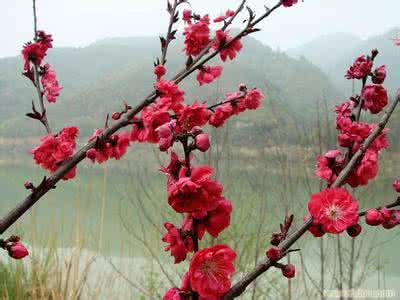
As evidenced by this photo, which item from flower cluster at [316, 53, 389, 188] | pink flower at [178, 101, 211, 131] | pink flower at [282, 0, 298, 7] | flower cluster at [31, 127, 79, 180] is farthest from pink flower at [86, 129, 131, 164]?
pink flower at [282, 0, 298, 7]

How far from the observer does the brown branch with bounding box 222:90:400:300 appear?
0.63 m

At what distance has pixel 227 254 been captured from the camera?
64cm

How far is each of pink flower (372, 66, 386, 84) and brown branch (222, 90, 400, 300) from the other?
0.26 ft

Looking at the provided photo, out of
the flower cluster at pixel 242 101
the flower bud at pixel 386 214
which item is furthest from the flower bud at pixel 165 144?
the flower cluster at pixel 242 101

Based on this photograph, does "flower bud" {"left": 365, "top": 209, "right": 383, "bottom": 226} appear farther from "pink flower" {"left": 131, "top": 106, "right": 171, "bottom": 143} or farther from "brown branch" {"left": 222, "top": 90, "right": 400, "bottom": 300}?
"pink flower" {"left": 131, "top": 106, "right": 171, "bottom": 143}

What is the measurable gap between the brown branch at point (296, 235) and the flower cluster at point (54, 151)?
1.80ft

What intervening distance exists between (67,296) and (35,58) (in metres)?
2.04

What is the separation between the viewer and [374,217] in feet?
2.35

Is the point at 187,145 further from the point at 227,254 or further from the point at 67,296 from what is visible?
the point at 67,296

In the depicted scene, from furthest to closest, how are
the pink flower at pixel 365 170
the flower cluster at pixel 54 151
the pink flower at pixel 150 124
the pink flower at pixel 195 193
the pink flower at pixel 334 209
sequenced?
the flower cluster at pixel 54 151
the pink flower at pixel 150 124
the pink flower at pixel 365 170
the pink flower at pixel 334 209
the pink flower at pixel 195 193

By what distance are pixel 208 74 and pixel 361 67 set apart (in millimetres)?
714

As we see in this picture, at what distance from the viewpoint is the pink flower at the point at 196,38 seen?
1.58 meters

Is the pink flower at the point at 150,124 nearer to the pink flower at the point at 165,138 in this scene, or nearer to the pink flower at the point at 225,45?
the pink flower at the point at 165,138

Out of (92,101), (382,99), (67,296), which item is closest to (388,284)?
(67,296)
